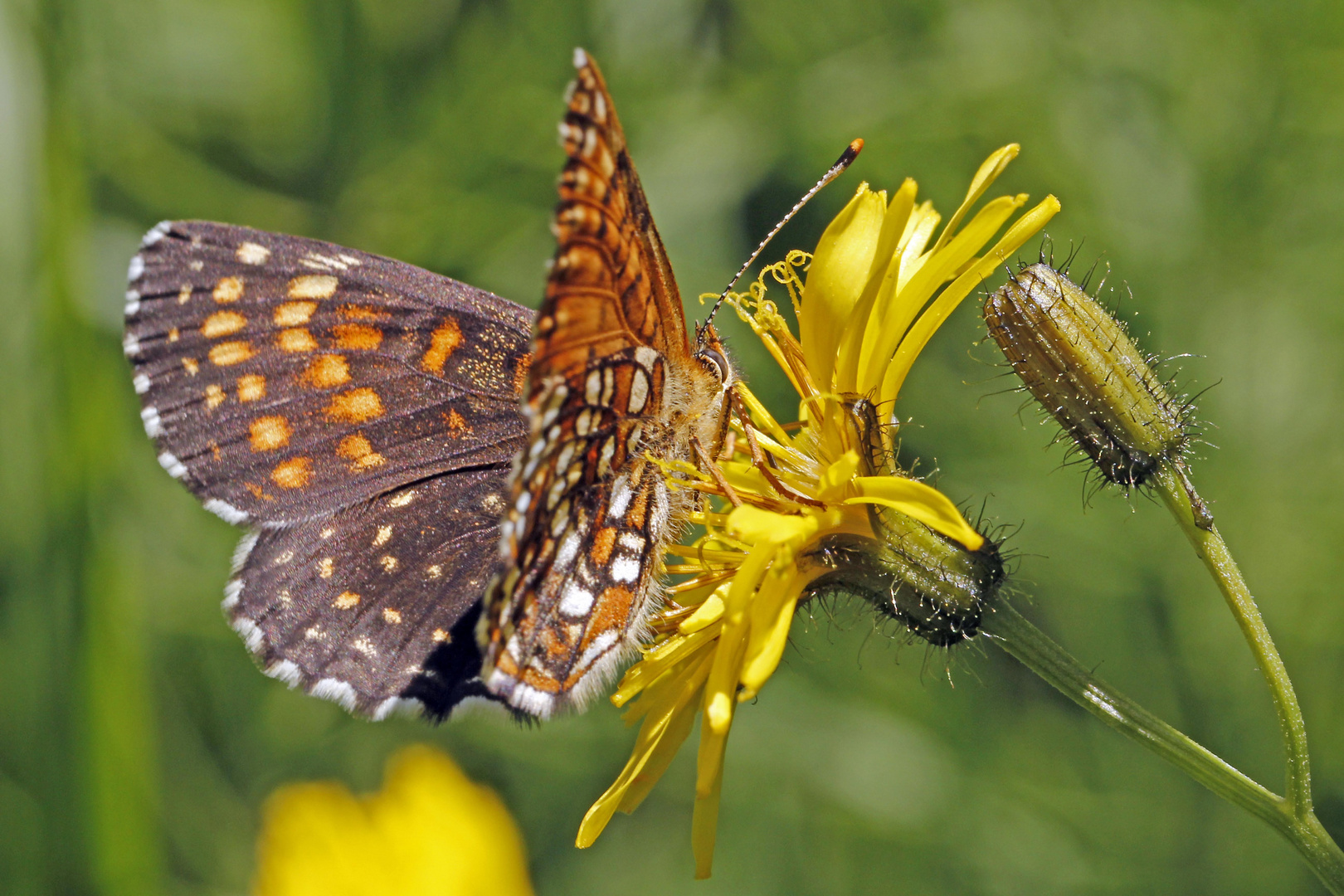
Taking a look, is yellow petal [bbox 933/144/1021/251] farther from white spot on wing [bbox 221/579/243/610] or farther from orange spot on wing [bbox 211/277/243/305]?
white spot on wing [bbox 221/579/243/610]

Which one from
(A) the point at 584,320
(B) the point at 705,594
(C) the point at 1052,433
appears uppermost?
(A) the point at 584,320

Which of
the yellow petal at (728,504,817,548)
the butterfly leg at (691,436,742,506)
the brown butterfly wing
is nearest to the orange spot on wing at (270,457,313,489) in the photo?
the brown butterfly wing

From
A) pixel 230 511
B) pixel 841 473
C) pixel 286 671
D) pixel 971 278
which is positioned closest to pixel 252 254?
pixel 230 511

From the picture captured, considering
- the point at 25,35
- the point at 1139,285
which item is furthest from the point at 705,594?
the point at 25,35

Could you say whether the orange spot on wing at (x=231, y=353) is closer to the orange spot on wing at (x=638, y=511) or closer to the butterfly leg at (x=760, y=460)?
the orange spot on wing at (x=638, y=511)

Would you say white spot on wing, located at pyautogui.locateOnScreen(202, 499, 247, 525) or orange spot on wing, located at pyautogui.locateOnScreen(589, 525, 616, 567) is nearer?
orange spot on wing, located at pyautogui.locateOnScreen(589, 525, 616, 567)

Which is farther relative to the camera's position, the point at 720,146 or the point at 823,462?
the point at 720,146

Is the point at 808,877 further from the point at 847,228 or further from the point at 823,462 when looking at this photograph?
the point at 847,228

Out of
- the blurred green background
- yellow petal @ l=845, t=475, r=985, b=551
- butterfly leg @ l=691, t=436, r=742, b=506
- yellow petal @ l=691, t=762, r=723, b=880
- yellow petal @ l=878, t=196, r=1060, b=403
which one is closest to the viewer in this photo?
yellow petal @ l=845, t=475, r=985, b=551
